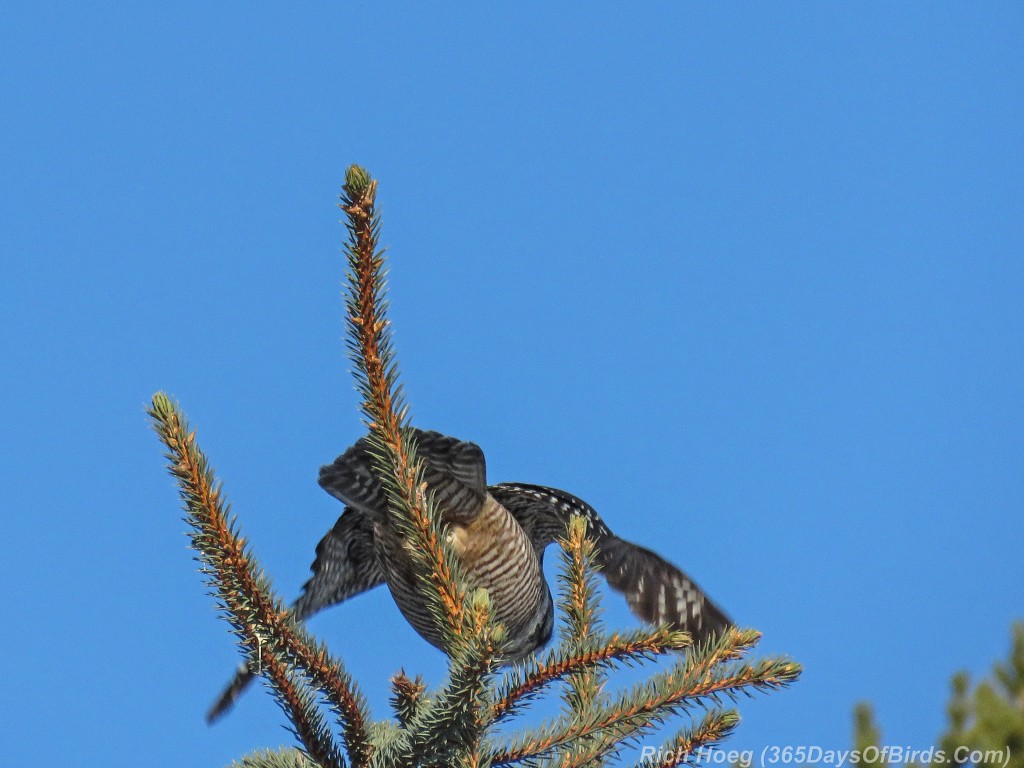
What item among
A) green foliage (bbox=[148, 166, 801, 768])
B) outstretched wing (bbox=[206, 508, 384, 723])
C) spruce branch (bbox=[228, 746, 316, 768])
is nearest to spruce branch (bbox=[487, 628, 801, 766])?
green foliage (bbox=[148, 166, 801, 768])

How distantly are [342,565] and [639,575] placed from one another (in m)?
1.41

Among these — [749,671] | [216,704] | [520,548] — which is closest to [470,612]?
[749,671]

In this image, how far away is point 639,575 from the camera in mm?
5047

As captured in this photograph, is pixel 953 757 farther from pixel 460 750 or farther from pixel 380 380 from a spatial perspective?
pixel 380 380

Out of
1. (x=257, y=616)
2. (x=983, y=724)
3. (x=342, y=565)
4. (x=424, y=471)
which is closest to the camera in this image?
(x=983, y=724)

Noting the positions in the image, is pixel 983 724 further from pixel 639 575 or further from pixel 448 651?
pixel 639 575

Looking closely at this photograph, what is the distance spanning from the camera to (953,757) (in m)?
2.33

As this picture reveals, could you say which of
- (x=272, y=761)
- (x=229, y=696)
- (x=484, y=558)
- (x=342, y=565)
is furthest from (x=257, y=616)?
(x=342, y=565)

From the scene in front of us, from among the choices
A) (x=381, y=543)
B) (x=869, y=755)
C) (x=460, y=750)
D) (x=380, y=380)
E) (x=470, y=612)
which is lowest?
(x=869, y=755)

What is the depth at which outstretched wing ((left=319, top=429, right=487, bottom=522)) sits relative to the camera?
407 centimetres

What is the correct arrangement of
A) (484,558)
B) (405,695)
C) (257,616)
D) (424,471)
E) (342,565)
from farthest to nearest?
(342,565) → (484,558) → (424,471) → (405,695) → (257,616)

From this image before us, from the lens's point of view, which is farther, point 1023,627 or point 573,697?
point 573,697

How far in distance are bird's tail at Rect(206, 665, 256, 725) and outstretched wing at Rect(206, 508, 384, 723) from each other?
0.74 meters

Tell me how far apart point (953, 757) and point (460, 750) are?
1145 millimetres
